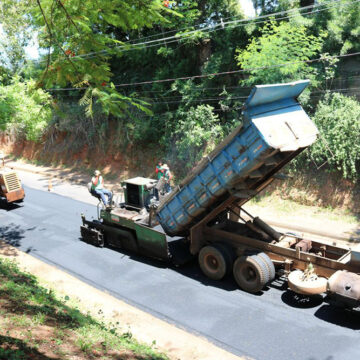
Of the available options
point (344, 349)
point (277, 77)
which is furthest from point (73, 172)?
point (344, 349)

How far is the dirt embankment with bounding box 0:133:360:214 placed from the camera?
46.2 ft

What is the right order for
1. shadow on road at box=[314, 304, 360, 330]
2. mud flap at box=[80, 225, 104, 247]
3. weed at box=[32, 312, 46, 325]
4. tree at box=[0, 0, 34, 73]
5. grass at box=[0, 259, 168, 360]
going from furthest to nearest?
tree at box=[0, 0, 34, 73] < mud flap at box=[80, 225, 104, 247] < shadow on road at box=[314, 304, 360, 330] < weed at box=[32, 312, 46, 325] < grass at box=[0, 259, 168, 360]

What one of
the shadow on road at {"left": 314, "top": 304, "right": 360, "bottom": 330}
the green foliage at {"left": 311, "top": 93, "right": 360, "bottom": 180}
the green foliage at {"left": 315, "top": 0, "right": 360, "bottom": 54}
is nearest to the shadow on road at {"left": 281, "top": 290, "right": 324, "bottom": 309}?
the shadow on road at {"left": 314, "top": 304, "right": 360, "bottom": 330}

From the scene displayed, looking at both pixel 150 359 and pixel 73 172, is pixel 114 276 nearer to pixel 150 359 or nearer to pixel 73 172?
pixel 150 359

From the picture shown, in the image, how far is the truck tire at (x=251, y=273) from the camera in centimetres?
817

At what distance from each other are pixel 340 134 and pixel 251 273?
7462mm

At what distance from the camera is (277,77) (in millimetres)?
14508

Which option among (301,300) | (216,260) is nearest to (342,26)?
(216,260)

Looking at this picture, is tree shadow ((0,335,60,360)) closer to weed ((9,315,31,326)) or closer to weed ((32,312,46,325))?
weed ((9,315,31,326))

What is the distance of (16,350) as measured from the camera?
5090mm

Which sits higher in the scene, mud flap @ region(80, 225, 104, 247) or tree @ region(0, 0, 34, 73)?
tree @ region(0, 0, 34, 73)

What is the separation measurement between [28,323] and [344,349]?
5302mm

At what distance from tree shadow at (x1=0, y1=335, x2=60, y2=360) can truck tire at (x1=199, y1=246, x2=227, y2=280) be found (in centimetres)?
454

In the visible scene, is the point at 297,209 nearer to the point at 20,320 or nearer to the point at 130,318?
the point at 130,318
